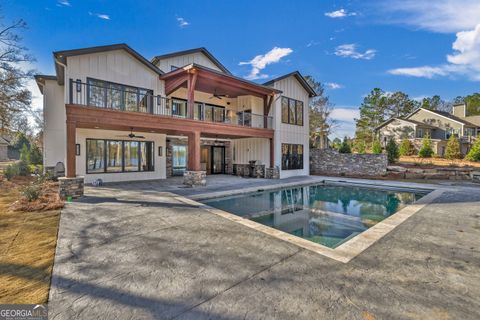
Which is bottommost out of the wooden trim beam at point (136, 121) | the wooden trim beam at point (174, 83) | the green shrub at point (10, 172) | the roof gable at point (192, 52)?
the green shrub at point (10, 172)

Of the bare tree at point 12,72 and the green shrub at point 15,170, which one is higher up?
the bare tree at point 12,72

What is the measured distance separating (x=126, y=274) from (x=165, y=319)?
1215 millimetres

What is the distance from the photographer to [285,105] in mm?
16266

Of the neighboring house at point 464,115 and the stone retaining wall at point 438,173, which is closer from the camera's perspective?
the stone retaining wall at point 438,173

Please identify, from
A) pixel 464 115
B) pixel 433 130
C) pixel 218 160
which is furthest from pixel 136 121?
pixel 464 115

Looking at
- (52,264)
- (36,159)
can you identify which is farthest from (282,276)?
(36,159)

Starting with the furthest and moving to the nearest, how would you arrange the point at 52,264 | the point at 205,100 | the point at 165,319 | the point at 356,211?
1. the point at 205,100
2. the point at 356,211
3. the point at 52,264
4. the point at 165,319

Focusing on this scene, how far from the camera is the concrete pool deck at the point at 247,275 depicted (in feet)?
8.07

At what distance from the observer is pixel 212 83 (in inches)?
516

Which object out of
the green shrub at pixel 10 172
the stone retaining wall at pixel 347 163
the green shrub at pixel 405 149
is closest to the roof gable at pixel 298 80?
the stone retaining wall at pixel 347 163

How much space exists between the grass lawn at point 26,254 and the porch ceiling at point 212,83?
819 cm

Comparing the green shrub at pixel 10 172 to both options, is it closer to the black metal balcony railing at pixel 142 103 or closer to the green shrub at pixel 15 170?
the green shrub at pixel 15 170

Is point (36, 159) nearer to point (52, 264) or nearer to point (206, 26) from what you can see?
point (206, 26)

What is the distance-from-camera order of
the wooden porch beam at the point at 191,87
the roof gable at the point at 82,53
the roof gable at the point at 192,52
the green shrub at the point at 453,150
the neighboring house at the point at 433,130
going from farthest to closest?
the neighboring house at the point at 433,130 < the green shrub at the point at 453,150 < the roof gable at the point at 192,52 < the wooden porch beam at the point at 191,87 < the roof gable at the point at 82,53
